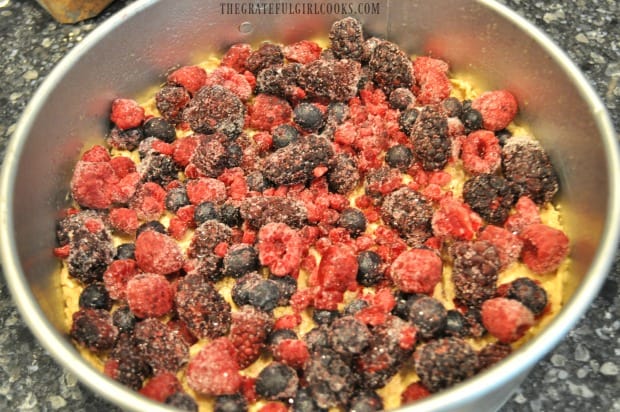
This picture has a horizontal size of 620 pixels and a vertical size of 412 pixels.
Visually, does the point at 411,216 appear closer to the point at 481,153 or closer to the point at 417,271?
the point at 417,271

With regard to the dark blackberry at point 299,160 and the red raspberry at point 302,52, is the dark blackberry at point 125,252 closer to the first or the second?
the dark blackberry at point 299,160

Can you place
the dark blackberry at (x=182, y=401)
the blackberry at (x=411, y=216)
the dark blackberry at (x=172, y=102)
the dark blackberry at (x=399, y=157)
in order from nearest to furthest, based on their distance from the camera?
the dark blackberry at (x=182, y=401)
the blackberry at (x=411, y=216)
the dark blackberry at (x=399, y=157)
the dark blackberry at (x=172, y=102)

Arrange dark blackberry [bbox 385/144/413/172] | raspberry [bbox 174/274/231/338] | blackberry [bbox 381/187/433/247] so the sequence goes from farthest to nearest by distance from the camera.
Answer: dark blackberry [bbox 385/144/413/172], blackberry [bbox 381/187/433/247], raspberry [bbox 174/274/231/338]

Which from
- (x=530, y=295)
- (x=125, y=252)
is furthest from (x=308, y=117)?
(x=530, y=295)

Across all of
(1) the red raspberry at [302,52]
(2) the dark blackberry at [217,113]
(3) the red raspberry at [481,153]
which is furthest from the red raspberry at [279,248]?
(1) the red raspberry at [302,52]

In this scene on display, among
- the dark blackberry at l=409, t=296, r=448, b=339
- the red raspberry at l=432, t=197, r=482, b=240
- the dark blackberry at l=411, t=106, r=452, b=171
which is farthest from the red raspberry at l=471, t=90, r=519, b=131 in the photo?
the dark blackberry at l=409, t=296, r=448, b=339

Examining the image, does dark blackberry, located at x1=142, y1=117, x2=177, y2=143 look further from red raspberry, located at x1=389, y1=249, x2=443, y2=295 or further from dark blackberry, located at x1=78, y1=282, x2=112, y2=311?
red raspberry, located at x1=389, y1=249, x2=443, y2=295

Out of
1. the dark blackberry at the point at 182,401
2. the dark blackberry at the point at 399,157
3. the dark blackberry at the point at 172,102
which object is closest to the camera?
the dark blackberry at the point at 182,401
